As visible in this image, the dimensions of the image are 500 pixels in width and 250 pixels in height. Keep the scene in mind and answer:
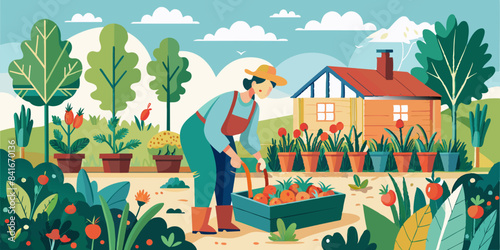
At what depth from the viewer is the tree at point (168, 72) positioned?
974cm

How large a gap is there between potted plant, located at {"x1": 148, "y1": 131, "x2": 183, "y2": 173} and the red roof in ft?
11.7

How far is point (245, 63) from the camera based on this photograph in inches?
264

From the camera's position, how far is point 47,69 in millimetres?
8086

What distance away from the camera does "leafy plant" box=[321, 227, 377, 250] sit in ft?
17.5

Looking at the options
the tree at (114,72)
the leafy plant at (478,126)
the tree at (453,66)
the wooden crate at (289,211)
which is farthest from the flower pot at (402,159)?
the tree at (114,72)

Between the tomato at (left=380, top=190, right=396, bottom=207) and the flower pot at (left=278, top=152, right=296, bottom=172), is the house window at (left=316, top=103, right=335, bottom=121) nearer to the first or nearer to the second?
the flower pot at (left=278, top=152, right=296, bottom=172)

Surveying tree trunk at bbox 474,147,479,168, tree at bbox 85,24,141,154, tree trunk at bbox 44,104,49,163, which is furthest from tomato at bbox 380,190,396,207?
tree at bbox 85,24,141,154

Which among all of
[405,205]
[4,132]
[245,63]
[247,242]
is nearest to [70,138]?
[4,132]

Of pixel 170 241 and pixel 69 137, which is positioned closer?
pixel 170 241

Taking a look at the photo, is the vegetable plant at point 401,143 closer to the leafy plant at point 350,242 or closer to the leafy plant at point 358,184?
the leafy plant at point 358,184

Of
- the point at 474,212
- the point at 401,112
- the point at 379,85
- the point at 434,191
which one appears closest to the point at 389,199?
the point at 434,191

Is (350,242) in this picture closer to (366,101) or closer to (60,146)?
(60,146)

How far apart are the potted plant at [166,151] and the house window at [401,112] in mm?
4448

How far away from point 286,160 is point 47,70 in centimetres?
368
